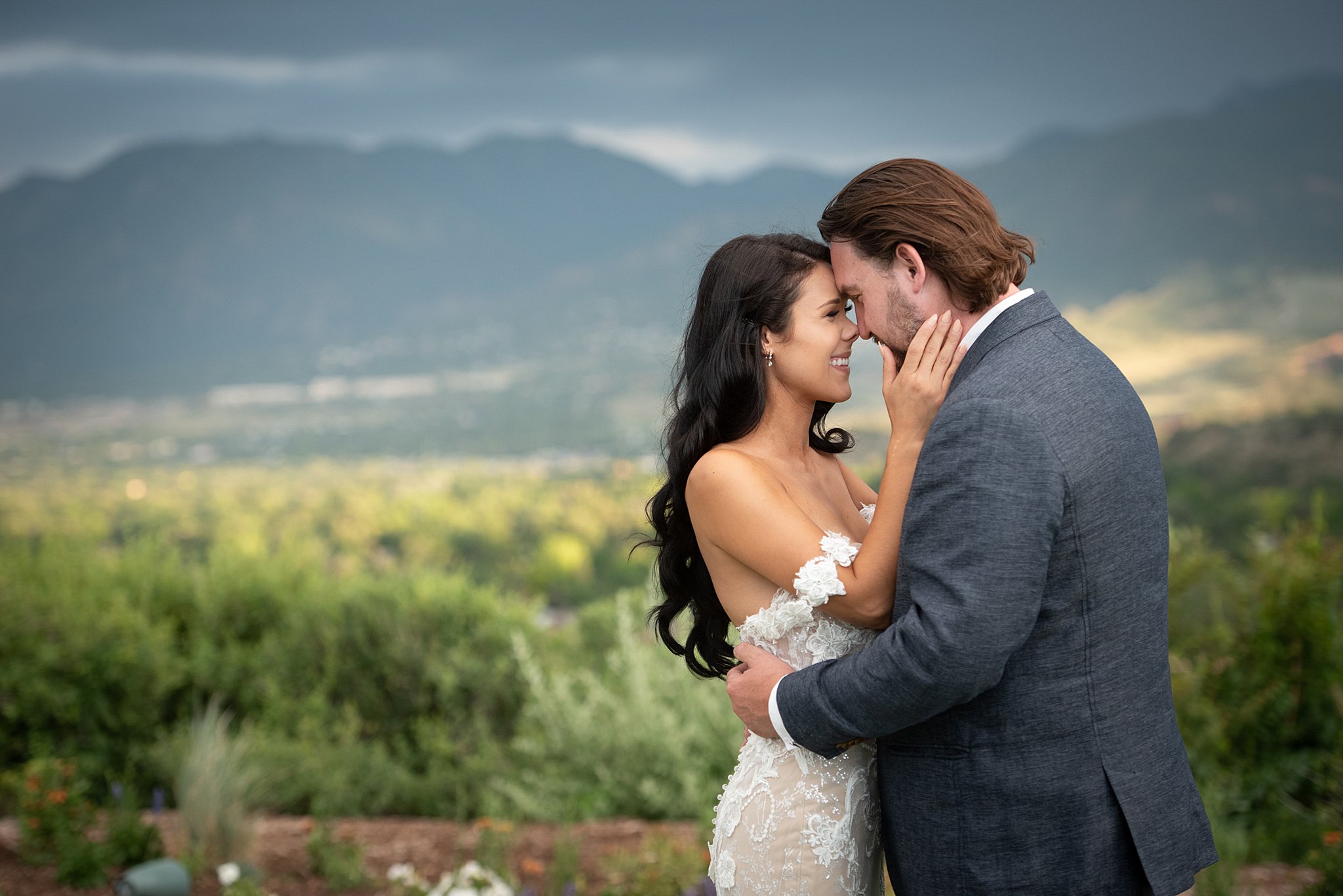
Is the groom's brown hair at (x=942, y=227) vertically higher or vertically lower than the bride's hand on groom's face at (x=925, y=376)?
higher

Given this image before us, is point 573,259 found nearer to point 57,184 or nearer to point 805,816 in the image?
point 57,184

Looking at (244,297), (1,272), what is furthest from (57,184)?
(244,297)

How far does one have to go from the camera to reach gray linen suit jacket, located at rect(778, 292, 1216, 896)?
1.40m

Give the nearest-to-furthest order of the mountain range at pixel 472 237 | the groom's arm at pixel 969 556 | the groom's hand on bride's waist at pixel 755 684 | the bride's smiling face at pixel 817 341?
the groom's arm at pixel 969 556 → the groom's hand on bride's waist at pixel 755 684 → the bride's smiling face at pixel 817 341 → the mountain range at pixel 472 237

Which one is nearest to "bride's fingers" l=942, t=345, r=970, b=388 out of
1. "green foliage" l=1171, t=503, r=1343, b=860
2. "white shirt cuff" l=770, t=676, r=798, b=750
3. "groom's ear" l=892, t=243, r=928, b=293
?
"groom's ear" l=892, t=243, r=928, b=293

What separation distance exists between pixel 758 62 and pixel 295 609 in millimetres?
20657

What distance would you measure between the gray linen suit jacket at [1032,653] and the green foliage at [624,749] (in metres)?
2.60

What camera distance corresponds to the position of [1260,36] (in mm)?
15172

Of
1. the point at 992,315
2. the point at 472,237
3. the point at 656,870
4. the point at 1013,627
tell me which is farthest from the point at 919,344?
the point at 472,237

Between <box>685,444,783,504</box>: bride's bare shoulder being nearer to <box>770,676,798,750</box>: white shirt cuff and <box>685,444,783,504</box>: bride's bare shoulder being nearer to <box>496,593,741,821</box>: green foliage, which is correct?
<box>770,676,798,750</box>: white shirt cuff

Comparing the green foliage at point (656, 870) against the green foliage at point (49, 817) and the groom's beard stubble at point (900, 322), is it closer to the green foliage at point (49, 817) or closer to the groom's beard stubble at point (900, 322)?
the green foliage at point (49, 817)

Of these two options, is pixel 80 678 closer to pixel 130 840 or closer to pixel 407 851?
pixel 130 840

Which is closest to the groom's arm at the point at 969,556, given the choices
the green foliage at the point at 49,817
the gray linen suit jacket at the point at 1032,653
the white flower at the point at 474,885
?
the gray linen suit jacket at the point at 1032,653

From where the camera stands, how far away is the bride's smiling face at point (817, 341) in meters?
2.03
